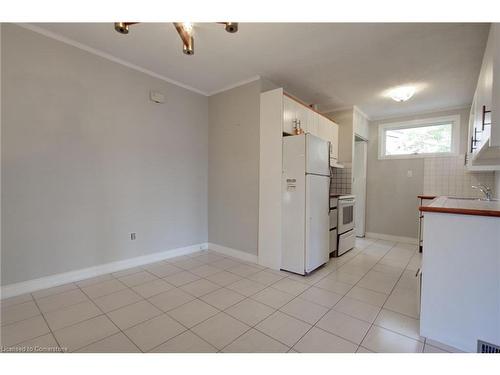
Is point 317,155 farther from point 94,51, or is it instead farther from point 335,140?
point 94,51

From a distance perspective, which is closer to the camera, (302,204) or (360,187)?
(302,204)

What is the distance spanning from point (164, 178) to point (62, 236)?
1322mm

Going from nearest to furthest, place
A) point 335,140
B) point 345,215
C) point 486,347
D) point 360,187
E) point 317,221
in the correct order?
point 486,347
point 317,221
point 345,215
point 335,140
point 360,187

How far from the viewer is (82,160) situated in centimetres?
247

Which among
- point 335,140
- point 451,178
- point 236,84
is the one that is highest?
point 236,84

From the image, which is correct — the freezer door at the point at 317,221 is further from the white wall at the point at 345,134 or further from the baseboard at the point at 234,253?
the white wall at the point at 345,134

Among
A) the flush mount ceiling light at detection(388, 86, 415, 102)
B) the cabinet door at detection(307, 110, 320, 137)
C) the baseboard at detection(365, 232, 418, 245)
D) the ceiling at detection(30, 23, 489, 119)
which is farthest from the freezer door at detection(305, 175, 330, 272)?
the baseboard at detection(365, 232, 418, 245)

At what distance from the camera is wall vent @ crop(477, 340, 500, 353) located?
137 centimetres

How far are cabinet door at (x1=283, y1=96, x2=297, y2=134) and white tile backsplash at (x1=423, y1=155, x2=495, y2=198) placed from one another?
304 centimetres

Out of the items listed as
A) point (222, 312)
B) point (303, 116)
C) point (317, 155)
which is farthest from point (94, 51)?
point (222, 312)

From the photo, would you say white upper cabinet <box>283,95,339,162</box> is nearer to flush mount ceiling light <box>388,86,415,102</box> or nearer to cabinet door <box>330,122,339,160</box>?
cabinet door <box>330,122,339,160</box>

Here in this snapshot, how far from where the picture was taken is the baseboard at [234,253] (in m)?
3.17

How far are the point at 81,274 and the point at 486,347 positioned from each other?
3569 millimetres
